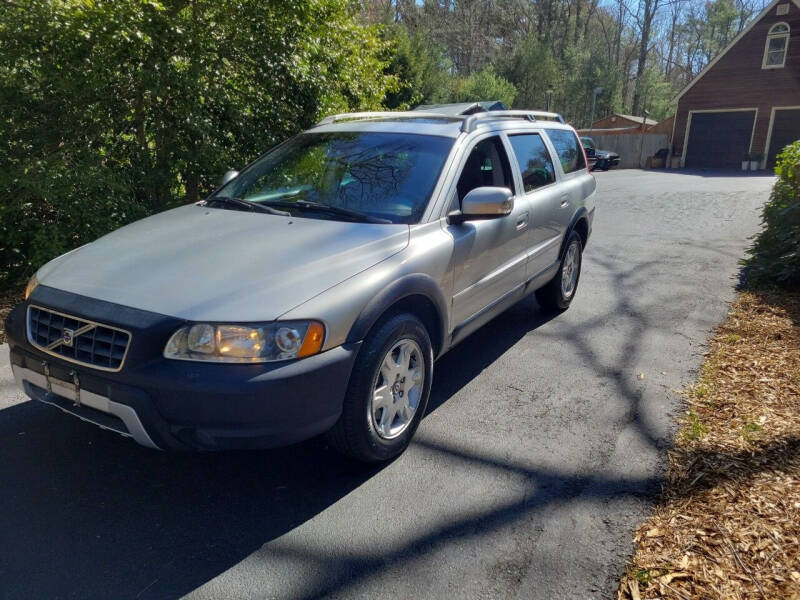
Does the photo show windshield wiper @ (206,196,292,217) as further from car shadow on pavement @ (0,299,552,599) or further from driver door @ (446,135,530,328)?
car shadow on pavement @ (0,299,552,599)

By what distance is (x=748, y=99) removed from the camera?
32.7m

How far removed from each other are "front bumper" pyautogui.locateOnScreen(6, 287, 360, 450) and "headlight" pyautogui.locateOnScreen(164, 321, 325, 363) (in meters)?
0.03

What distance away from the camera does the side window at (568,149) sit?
568cm

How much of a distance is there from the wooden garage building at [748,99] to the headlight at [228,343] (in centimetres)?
3515

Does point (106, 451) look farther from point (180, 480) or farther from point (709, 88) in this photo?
point (709, 88)

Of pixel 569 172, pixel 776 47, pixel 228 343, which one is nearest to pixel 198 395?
pixel 228 343

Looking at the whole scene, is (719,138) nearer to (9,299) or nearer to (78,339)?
(9,299)

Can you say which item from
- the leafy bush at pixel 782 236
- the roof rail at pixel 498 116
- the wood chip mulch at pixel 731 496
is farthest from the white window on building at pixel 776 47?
the wood chip mulch at pixel 731 496

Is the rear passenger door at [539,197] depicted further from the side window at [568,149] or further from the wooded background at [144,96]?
the wooded background at [144,96]

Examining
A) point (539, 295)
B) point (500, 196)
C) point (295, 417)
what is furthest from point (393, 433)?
point (539, 295)

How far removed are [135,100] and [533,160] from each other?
432cm

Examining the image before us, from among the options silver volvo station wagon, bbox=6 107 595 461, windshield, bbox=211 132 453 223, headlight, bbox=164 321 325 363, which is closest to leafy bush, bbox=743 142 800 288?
silver volvo station wagon, bbox=6 107 595 461

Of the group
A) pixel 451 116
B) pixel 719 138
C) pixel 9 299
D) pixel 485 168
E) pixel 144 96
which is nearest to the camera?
pixel 485 168

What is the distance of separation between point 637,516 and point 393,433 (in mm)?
1278
